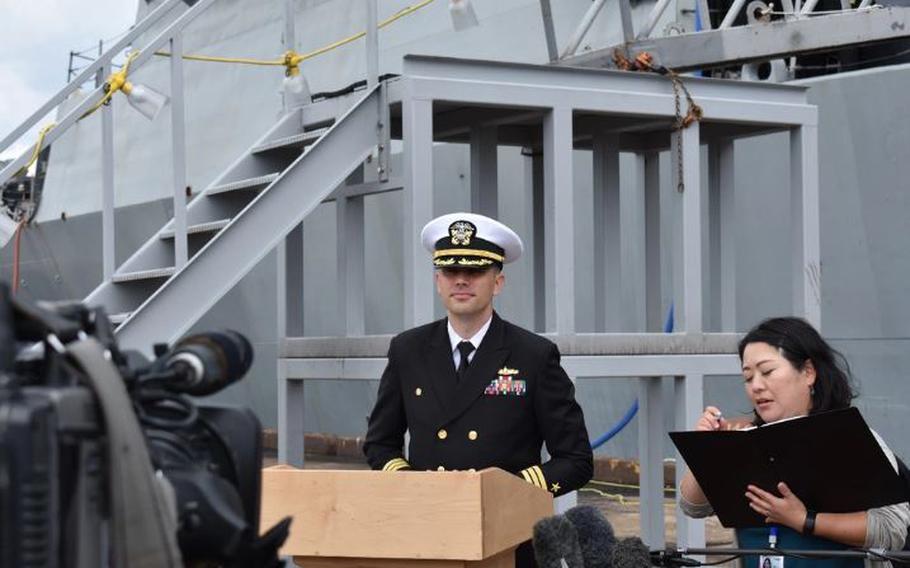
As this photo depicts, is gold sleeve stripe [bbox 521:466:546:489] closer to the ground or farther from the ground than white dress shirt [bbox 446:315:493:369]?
closer to the ground

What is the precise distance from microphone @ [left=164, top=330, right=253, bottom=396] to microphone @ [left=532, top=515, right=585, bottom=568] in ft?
2.01

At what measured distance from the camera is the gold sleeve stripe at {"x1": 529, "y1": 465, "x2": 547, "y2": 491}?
342cm

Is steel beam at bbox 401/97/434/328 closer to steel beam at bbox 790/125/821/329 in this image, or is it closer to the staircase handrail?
the staircase handrail

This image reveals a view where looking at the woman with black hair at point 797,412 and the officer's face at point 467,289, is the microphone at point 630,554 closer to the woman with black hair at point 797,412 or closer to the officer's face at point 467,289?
the woman with black hair at point 797,412

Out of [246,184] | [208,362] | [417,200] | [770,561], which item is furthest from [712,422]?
[246,184]

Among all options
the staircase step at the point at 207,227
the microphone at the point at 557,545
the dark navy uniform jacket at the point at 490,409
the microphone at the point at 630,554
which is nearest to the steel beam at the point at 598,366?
the staircase step at the point at 207,227

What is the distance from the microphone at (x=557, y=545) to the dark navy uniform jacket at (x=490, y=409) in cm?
150

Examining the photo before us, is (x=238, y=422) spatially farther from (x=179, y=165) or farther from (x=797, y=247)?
(x=797, y=247)

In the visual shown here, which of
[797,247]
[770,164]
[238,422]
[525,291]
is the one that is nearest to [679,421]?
[797,247]

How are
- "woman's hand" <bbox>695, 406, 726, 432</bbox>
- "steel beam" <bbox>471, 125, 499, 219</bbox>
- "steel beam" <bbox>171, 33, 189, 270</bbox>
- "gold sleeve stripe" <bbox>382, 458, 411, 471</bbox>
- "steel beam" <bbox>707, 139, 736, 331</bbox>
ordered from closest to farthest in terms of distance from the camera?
"woman's hand" <bbox>695, 406, 726, 432</bbox> < "gold sleeve stripe" <bbox>382, 458, 411, 471</bbox> < "steel beam" <bbox>171, 33, 189, 270</bbox> < "steel beam" <bbox>471, 125, 499, 219</bbox> < "steel beam" <bbox>707, 139, 736, 331</bbox>

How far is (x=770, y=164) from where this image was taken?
27.0ft

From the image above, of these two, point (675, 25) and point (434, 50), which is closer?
point (675, 25)

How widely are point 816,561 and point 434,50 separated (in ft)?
28.2

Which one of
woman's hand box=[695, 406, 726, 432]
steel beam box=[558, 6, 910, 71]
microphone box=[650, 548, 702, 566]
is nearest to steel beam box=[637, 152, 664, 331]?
steel beam box=[558, 6, 910, 71]
